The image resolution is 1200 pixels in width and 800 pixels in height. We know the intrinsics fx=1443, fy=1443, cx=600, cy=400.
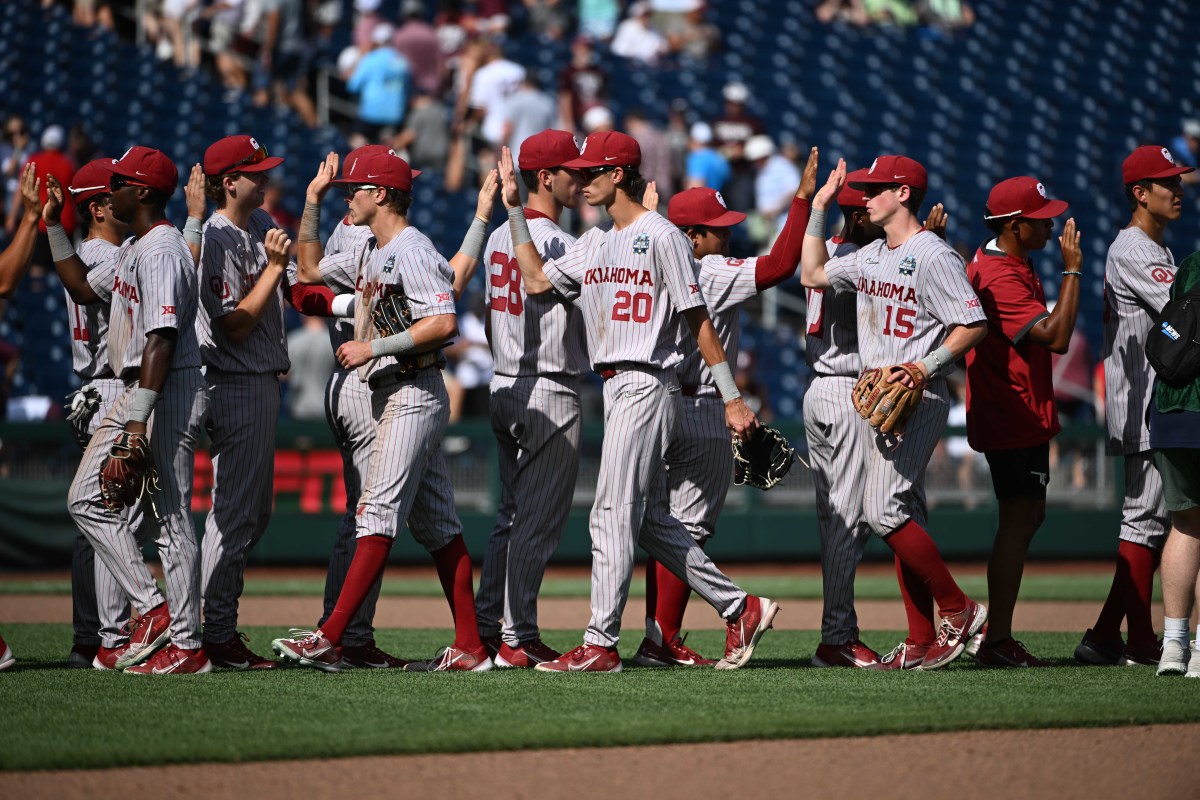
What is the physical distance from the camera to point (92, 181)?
5.56 m

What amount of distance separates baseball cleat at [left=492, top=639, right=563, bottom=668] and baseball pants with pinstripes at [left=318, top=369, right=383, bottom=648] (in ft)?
1.71

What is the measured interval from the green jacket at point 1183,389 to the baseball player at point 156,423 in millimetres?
3412

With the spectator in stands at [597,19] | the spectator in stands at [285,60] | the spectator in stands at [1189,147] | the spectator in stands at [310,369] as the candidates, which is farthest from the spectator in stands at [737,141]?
the spectator in stands at [310,369]

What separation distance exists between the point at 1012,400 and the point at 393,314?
2.37m

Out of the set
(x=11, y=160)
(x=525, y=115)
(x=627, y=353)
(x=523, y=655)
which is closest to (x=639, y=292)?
(x=627, y=353)

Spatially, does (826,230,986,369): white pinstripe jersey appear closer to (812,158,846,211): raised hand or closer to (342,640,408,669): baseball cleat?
(812,158,846,211): raised hand

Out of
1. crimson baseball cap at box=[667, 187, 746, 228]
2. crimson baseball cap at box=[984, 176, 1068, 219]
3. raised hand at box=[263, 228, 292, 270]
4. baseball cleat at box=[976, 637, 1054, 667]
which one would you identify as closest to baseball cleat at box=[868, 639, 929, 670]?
baseball cleat at box=[976, 637, 1054, 667]

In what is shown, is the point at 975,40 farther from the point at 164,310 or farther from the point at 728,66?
the point at 164,310

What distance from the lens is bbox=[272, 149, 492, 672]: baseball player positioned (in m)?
5.04

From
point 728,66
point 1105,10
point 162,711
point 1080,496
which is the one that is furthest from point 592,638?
point 1105,10

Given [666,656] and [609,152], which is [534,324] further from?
[666,656]

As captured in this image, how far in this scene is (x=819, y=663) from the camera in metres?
5.57

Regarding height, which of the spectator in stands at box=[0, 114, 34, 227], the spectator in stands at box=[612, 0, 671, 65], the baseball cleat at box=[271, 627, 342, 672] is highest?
the spectator in stands at box=[612, 0, 671, 65]

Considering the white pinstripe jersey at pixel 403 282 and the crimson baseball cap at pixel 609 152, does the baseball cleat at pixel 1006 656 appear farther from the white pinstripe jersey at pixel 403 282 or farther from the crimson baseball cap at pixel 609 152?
the white pinstripe jersey at pixel 403 282
